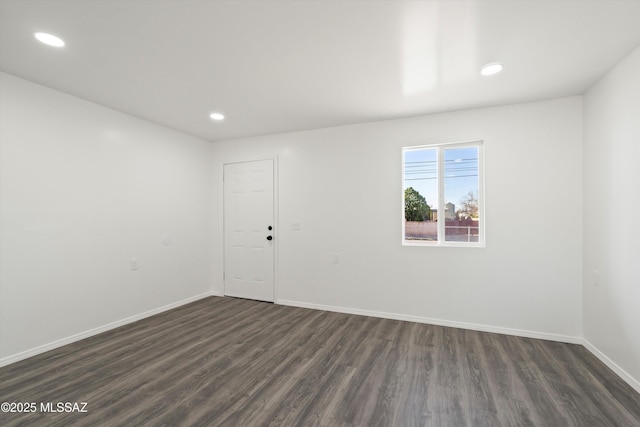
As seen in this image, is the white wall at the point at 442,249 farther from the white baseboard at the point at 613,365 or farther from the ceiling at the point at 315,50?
the ceiling at the point at 315,50

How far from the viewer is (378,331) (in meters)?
3.28

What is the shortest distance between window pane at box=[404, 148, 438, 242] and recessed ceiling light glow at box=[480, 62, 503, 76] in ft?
3.91

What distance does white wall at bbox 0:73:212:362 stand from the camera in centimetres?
258

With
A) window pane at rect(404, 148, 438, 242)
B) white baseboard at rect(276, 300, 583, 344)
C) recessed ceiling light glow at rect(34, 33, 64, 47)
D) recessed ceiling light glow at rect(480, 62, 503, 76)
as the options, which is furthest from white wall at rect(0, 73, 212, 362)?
recessed ceiling light glow at rect(480, 62, 503, 76)

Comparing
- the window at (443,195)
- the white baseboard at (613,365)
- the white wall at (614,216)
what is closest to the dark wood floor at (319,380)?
the white baseboard at (613,365)

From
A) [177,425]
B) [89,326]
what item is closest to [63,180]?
[89,326]

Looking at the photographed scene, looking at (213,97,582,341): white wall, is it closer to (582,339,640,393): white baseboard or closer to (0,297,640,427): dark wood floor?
(582,339,640,393): white baseboard

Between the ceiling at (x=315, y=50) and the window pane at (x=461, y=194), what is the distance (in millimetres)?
597

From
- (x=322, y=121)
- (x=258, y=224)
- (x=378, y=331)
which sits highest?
(x=322, y=121)

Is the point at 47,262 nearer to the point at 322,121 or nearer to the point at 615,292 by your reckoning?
the point at 322,121

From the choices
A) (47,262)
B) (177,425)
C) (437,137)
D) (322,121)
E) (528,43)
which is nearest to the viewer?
(177,425)

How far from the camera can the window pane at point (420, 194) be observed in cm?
363

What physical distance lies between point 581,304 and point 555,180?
1299 millimetres

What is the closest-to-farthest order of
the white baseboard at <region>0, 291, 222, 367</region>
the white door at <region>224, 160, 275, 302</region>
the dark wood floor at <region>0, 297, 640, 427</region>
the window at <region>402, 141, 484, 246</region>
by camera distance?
the dark wood floor at <region>0, 297, 640, 427</region> → the white baseboard at <region>0, 291, 222, 367</region> → the window at <region>402, 141, 484, 246</region> → the white door at <region>224, 160, 275, 302</region>
